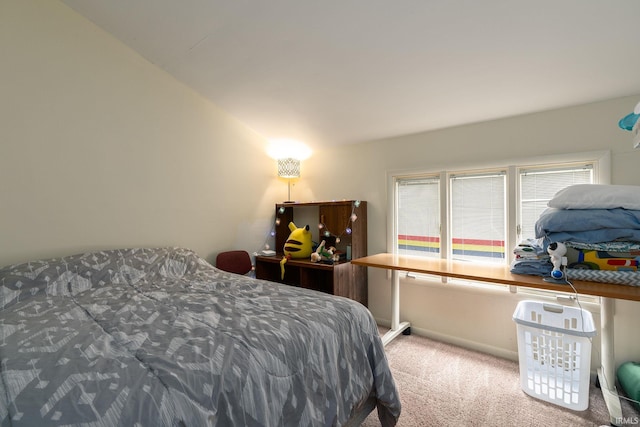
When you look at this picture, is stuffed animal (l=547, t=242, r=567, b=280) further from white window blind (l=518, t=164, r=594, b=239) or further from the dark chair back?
the dark chair back

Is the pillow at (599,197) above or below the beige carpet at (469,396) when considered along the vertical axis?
above

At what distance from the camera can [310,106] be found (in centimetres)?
261

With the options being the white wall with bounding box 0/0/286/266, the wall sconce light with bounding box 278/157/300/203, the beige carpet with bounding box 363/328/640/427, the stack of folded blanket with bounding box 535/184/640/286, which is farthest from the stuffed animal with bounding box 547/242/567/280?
the white wall with bounding box 0/0/286/266

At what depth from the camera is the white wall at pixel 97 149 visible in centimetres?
189

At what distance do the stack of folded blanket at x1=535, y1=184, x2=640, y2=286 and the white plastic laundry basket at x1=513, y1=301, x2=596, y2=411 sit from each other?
1.11ft

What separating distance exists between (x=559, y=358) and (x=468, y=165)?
1548 millimetres

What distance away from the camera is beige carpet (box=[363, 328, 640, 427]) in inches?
62.8

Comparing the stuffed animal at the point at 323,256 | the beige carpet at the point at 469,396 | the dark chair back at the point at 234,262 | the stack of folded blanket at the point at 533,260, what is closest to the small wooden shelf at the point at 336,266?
the stuffed animal at the point at 323,256

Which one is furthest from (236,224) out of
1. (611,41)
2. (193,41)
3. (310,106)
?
(611,41)

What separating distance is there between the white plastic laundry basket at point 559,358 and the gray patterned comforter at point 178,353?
104 cm

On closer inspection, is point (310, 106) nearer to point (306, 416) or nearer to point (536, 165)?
point (536, 165)

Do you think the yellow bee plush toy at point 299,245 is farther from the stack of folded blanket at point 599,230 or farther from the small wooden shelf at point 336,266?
the stack of folded blanket at point 599,230

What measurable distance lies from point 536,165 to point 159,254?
3.19 metres

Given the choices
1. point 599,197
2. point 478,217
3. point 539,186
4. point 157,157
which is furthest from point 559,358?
point 157,157
